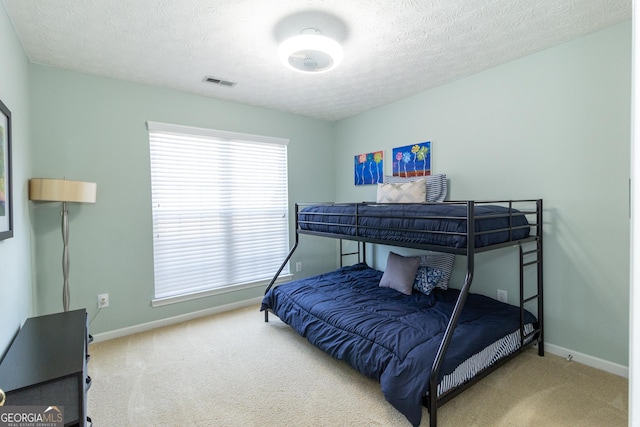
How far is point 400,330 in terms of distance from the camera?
2.03 metres

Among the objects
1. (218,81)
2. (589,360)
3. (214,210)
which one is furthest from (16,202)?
(589,360)

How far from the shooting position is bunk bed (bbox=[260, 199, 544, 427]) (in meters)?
1.78

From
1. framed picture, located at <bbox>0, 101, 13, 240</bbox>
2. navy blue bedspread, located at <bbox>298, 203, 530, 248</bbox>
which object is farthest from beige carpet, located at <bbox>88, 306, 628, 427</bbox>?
framed picture, located at <bbox>0, 101, 13, 240</bbox>

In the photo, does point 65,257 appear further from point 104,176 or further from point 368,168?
point 368,168

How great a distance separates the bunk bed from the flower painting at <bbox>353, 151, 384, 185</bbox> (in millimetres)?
1006

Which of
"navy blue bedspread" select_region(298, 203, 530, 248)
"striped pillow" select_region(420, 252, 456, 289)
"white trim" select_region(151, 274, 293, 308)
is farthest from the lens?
"white trim" select_region(151, 274, 293, 308)

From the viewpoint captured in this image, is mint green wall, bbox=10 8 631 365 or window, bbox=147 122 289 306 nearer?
mint green wall, bbox=10 8 631 365

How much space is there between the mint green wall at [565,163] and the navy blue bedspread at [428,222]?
383 mm

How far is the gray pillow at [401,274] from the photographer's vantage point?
111 inches

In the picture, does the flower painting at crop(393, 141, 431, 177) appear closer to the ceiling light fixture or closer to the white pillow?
the white pillow

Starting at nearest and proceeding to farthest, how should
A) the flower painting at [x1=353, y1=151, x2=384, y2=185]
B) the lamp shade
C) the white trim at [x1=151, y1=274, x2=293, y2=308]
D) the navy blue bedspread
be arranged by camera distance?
Answer: the navy blue bedspread, the lamp shade, the white trim at [x1=151, y1=274, x2=293, y2=308], the flower painting at [x1=353, y1=151, x2=384, y2=185]

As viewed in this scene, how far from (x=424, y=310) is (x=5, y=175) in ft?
9.11

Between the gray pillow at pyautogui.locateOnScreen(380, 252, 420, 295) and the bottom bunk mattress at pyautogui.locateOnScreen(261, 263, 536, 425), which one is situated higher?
the gray pillow at pyautogui.locateOnScreen(380, 252, 420, 295)

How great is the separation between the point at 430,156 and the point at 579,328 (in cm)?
185
